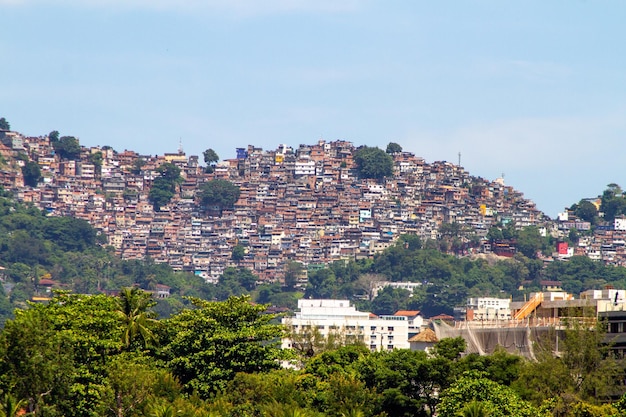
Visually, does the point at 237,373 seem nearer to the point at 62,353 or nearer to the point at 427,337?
the point at 62,353

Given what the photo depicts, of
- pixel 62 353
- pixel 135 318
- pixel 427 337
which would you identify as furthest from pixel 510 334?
pixel 62 353

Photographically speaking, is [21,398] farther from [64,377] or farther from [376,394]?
[376,394]

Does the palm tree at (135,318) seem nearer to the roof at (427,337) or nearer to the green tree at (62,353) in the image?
the green tree at (62,353)

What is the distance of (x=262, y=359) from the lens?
265ft

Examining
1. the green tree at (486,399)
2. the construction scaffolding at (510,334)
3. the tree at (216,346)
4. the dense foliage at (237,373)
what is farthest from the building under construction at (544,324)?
the tree at (216,346)

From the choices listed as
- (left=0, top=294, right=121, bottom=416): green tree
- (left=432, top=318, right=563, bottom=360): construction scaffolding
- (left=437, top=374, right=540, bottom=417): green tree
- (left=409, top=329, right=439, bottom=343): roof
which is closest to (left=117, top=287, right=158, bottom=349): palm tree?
(left=0, top=294, right=121, bottom=416): green tree

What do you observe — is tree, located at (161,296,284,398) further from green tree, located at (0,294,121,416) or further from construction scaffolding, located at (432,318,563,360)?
construction scaffolding, located at (432,318,563,360)

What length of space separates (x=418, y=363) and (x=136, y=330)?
14114 millimetres

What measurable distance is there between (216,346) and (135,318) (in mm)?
4023

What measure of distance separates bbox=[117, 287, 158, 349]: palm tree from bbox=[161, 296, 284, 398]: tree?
3.62ft

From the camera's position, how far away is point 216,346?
8038 centimetres

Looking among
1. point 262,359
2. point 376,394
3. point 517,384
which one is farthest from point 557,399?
point 262,359

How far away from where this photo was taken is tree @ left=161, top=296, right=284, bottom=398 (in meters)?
79.1

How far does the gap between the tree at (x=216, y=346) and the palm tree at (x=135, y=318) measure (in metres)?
1.10
